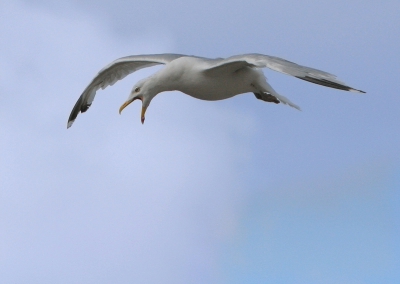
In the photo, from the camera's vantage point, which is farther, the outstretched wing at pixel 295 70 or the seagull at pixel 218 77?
the seagull at pixel 218 77

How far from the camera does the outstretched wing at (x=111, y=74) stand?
997cm

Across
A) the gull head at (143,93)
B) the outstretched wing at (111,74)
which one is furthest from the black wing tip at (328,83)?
the outstretched wing at (111,74)

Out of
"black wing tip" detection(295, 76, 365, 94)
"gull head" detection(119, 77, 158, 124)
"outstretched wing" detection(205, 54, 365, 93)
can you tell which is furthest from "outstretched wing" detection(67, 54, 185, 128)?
"black wing tip" detection(295, 76, 365, 94)

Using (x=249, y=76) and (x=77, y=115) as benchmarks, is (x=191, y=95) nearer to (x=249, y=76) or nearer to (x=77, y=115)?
(x=249, y=76)

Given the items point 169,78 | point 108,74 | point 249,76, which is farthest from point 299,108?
point 108,74

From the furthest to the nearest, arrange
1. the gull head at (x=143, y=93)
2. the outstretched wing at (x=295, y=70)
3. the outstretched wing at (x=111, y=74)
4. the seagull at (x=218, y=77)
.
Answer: the outstretched wing at (x=111, y=74) → the gull head at (x=143, y=93) → the seagull at (x=218, y=77) → the outstretched wing at (x=295, y=70)

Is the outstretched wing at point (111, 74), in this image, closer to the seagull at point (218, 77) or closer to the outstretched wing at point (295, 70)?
the seagull at point (218, 77)

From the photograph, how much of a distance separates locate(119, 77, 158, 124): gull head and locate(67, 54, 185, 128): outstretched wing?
517mm

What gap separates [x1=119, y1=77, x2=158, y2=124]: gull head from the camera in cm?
912

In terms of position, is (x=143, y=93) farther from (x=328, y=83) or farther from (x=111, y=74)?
(x=328, y=83)

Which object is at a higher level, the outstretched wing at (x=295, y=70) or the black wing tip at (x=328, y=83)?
the outstretched wing at (x=295, y=70)

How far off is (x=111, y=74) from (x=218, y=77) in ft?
8.40

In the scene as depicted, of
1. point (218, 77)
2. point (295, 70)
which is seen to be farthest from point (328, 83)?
point (218, 77)

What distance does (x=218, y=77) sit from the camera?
8477 mm
